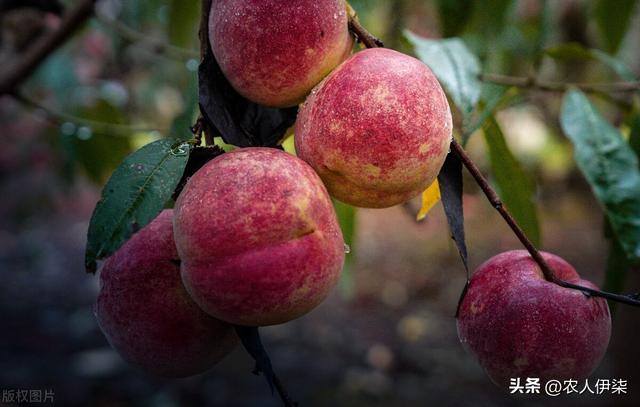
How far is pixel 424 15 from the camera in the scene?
3279mm

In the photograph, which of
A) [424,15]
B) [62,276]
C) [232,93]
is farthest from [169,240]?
[62,276]

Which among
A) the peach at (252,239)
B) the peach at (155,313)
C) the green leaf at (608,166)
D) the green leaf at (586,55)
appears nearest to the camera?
the peach at (252,239)

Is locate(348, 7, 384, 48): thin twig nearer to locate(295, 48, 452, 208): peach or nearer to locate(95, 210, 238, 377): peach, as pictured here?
locate(295, 48, 452, 208): peach

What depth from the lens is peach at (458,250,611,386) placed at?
649mm

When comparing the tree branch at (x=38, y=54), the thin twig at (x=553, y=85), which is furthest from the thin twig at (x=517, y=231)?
the tree branch at (x=38, y=54)

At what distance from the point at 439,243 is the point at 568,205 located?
1186 mm

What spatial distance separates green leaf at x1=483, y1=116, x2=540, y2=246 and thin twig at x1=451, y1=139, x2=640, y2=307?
0.87 ft

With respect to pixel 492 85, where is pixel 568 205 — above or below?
below

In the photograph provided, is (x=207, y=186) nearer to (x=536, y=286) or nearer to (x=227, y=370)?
(x=536, y=286)

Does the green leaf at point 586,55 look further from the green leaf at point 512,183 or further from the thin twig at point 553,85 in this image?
the green leaf at point 512,183

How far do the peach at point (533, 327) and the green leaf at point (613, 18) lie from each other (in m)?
0.76

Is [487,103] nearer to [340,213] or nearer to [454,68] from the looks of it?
[454,68]

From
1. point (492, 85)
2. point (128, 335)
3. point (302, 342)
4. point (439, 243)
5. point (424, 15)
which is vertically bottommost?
point (439, 243)

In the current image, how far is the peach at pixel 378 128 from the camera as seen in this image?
573 millimetres
